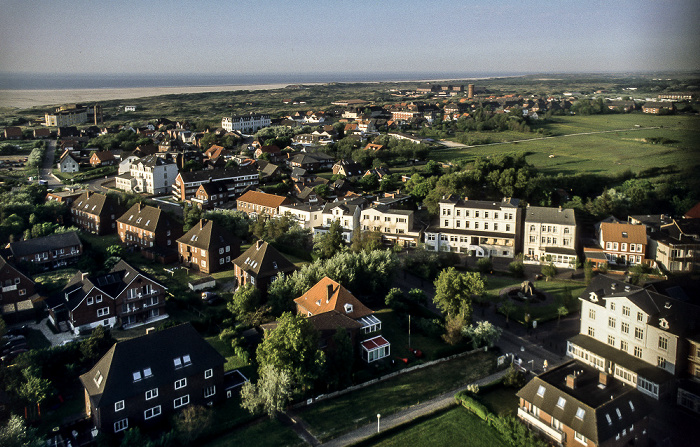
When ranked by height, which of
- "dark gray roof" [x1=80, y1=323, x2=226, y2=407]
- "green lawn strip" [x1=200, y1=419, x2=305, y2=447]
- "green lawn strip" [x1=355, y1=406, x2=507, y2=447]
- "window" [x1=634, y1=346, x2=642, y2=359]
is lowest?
"green lawn strip" [x1=355, y1=406, x2=507, y2=447]

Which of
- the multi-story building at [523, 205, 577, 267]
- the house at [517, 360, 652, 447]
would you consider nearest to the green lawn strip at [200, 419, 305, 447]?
the house at [517, 360, 652, 447]

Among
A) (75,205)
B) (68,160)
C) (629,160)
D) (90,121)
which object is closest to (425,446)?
(75,205)

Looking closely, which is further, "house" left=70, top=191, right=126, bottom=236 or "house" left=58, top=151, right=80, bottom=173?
"house" left=58, top=151, right=80, bottom=173

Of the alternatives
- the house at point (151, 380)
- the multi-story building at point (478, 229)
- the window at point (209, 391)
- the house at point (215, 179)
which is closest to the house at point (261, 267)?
the house at point (151, 380)

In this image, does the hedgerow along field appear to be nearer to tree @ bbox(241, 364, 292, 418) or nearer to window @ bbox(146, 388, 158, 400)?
tree @ bbox(241, 364, 292, 418)

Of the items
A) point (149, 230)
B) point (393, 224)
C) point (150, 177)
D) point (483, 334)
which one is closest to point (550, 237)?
point (393, 224)

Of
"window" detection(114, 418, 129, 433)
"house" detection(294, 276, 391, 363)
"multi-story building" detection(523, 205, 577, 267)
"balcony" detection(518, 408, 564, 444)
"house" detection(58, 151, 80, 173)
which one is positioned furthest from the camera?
"house" detection(58, 151, 80, 173)

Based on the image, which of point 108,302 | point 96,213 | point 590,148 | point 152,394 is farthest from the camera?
point 590,148

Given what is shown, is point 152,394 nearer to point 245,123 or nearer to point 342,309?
Result: point 342,309

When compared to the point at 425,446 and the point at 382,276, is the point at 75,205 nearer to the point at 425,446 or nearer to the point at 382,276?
the point at 382,276
